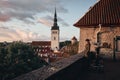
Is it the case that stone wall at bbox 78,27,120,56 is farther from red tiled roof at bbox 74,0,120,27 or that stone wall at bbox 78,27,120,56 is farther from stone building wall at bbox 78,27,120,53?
red tiled roof at bbox 74,0,120,27

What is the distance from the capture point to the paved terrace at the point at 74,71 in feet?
26.9

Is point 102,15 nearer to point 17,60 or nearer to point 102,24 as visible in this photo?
point 102,24

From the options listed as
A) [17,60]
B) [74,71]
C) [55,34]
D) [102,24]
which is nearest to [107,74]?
[74,71]

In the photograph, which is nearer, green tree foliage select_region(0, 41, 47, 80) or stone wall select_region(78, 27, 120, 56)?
stone wall select_region(78, 27, 120, 56)

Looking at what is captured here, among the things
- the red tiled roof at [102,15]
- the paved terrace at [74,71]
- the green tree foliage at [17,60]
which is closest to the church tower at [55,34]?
the green tree foliage at [17,60]

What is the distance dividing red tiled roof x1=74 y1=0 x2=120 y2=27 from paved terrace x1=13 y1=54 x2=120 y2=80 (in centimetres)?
406

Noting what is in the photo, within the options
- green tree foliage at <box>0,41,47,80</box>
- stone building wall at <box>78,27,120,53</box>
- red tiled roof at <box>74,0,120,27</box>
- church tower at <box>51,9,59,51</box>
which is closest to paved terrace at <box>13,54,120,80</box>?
stone building wall at <box>78,27,120,53</box>

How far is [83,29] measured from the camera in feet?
74.7

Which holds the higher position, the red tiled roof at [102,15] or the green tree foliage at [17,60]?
the red tiled roof at [102,15]

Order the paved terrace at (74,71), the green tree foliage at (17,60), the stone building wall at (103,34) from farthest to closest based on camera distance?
the green tree foliage at (17,60) < the stone building wall at (103,34) < the paved terrace at (74,71)

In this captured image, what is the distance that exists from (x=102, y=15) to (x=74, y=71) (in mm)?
10928

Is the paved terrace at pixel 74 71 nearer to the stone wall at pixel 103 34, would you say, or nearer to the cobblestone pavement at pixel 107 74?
the cobblestone pavement at pixel 107 74

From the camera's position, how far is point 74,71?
40.4ft

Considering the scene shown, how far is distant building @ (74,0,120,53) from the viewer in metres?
21.6
